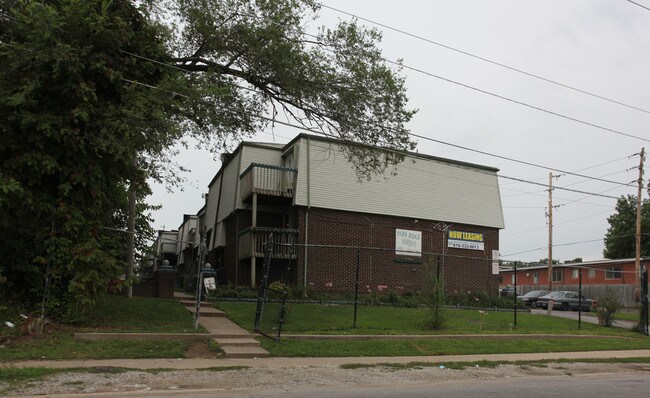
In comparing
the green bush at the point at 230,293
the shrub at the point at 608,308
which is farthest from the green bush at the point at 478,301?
the green bush at the point at 230,293

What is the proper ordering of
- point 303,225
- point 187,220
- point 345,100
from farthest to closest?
point 187,220 < point 303,225 < point 345,100

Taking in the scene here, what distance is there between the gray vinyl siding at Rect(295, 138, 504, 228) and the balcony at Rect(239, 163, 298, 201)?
57cm

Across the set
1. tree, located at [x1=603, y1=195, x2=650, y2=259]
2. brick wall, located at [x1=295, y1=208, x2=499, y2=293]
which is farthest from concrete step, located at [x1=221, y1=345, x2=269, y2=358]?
tree, located at [x1=603, y1=195, x2=650, y2=259]

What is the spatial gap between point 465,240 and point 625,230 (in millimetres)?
45685

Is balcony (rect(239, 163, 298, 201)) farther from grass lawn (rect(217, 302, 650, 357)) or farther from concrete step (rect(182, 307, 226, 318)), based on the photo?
concrete step (rect(182, 307, 226, 318))

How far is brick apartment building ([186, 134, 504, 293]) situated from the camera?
22531 mm

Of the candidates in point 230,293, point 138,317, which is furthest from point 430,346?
point 230,293

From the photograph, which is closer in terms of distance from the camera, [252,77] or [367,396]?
[367,396]

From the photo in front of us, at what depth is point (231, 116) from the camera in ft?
51.6

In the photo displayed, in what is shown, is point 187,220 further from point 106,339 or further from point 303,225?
point 106,339

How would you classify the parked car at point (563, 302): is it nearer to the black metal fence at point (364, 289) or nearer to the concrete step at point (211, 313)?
the black metal fence at point (364, 289)

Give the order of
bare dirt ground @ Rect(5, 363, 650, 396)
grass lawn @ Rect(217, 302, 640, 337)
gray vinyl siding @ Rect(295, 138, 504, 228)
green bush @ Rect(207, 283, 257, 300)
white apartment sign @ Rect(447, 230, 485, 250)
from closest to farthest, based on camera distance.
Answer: bare dirt ground @ Rect(5, 363, 650, 396), grass lawn @ Rect(217, 302, 640, 337), green bush @ Rect(207, 283, 257, 300), gray vinyl siding @ Rect(295, 138, 504, 228), white apartment sign @ Rect(447, 230, 485, 250)

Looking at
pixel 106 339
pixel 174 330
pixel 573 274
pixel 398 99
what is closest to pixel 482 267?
pixel 398 99

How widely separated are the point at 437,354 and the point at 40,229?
942 centimetres
